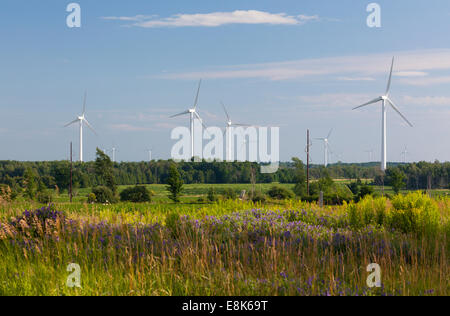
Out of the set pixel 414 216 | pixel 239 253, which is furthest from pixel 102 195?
pixel 239 253

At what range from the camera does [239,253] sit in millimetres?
7824

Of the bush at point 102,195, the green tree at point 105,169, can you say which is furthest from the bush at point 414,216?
the green tree at point 105,169

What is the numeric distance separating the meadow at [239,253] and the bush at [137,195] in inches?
1646

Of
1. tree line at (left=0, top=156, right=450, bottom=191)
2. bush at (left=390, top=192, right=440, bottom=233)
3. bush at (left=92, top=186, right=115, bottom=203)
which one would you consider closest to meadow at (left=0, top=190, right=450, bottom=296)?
bush at (left=390, top=192, right=440, bottom=233)

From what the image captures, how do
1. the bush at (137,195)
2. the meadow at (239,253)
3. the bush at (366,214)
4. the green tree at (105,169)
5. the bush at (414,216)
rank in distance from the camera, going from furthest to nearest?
1. the green tree at (105,169)
2. the bush at (137,195)
3. the bush at (366,214)
4. the bush at (414,216)
5. the meadow at (239,253)

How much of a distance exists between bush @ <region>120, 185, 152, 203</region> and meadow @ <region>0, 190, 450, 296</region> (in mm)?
41809

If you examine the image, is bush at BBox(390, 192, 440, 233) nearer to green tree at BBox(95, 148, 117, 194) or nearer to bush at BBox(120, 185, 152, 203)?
bush at BBox(120, 185, 152, 203)

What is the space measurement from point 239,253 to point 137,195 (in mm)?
47535

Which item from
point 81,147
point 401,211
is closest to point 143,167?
point 81,147

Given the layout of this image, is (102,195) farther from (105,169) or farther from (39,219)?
(39,219)

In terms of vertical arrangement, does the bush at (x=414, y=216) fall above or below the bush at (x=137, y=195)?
above

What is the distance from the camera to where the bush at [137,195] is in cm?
5366

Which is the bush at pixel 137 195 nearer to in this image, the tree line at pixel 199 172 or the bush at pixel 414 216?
the tree line at pixel 199 172
